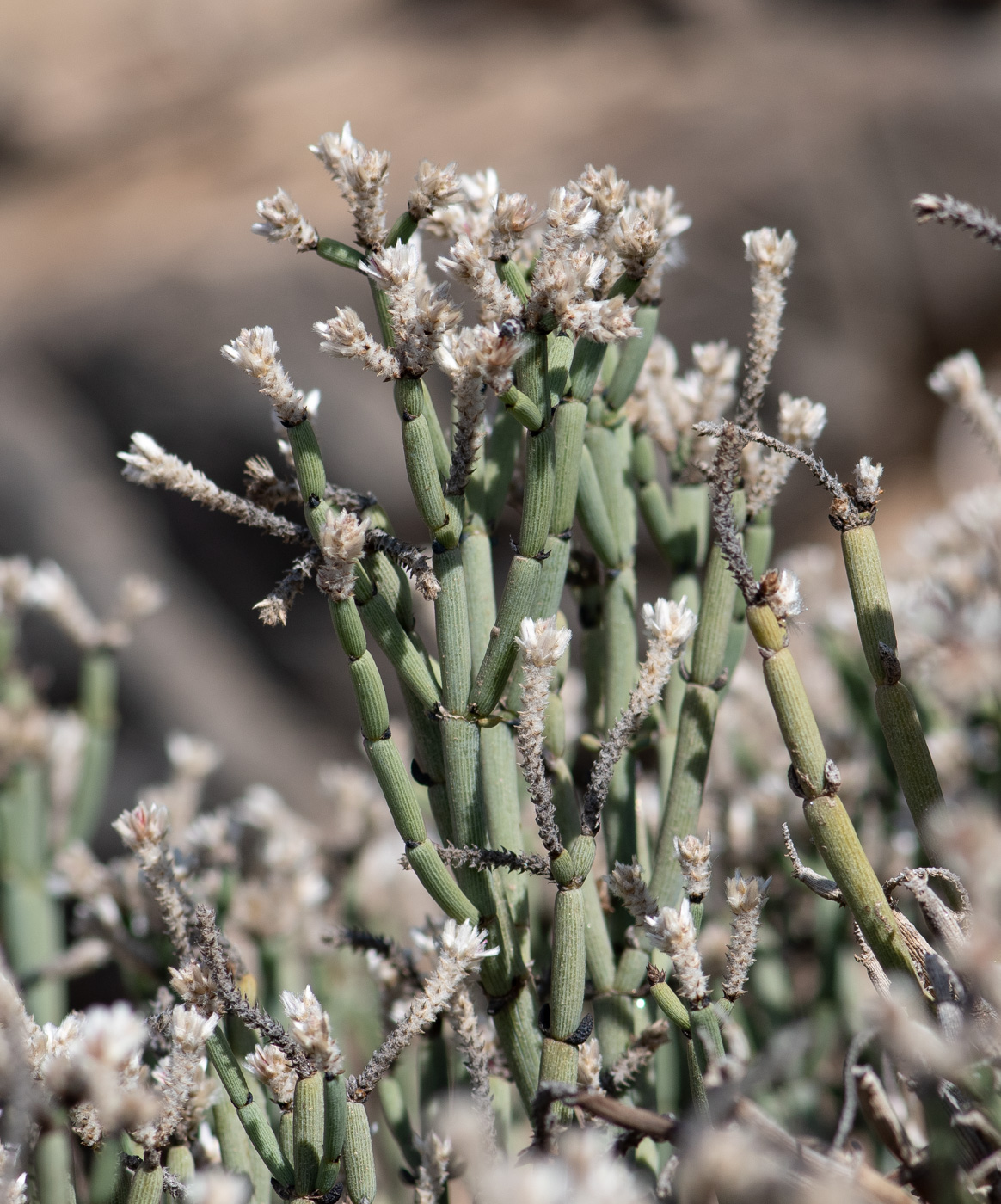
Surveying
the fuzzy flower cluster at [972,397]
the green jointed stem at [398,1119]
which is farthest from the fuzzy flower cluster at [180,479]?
the fuzzy flower cluster at [972,397]

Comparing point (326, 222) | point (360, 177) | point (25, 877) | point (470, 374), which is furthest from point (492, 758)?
point (326, 222)

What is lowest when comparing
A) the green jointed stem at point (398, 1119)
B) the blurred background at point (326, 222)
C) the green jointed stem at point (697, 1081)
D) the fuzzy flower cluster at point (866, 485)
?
the green jointed stem at point (398, 1119)

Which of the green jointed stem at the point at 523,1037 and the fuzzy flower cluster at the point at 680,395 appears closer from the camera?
the green jointed stem at the point at 523,1037

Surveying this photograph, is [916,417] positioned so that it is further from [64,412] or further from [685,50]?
[64,412]

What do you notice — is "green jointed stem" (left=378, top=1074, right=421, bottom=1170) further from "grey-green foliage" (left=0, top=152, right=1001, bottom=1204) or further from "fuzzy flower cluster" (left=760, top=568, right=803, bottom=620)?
"fuzzy flower cluster" (left=760, top=568, right=803, bottom=620)

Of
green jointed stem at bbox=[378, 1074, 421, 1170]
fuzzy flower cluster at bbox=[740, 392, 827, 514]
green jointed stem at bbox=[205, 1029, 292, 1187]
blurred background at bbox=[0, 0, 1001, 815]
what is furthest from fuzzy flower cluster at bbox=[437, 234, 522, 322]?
blurred background at bbox=[0, 0, 1001, 815]

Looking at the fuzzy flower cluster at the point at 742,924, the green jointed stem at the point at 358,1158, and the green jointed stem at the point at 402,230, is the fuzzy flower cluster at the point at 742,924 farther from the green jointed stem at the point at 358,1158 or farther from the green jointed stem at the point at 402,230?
the green jointed stem at the point at 402,230

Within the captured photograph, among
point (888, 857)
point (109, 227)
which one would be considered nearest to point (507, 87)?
point (109, 227)

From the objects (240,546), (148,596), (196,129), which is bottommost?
(148,596)
